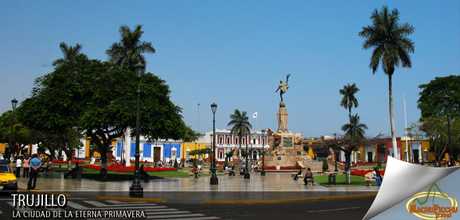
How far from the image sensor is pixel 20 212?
33.2 feet

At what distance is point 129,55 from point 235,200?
1117 inches

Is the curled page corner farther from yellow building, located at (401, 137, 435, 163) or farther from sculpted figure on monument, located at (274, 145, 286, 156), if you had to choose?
yellow building, located at (401, 137, 435, 163)

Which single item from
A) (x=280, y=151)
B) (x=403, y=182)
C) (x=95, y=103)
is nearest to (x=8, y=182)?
(x=95, y=103)

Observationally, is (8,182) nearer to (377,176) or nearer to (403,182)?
(403,182)

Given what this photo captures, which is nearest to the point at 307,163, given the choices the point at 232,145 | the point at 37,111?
the point at 37,111

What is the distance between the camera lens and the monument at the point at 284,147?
47000 mm

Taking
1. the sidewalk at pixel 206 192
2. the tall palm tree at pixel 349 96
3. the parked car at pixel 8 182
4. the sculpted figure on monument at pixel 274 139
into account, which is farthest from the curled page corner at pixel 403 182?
the tall palm tree at pixel 349 96

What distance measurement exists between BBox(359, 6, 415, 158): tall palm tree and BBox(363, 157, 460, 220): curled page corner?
24745mm

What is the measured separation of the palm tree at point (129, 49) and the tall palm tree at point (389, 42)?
23267 millimetres

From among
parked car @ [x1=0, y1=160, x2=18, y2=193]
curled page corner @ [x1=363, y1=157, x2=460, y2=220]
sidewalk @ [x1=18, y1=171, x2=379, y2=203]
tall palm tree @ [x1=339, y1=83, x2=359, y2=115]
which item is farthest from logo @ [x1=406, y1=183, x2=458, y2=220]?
tall palm tree @ [x1=339, y1=83, x2=359, y2=115]

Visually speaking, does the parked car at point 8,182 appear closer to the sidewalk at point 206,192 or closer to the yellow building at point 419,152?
the sidewalk at point 206,192

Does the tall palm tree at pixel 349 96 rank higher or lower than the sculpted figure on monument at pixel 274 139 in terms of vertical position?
higher

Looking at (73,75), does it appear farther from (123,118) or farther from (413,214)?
(413,214)

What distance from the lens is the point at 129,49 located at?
39781 millimetres
